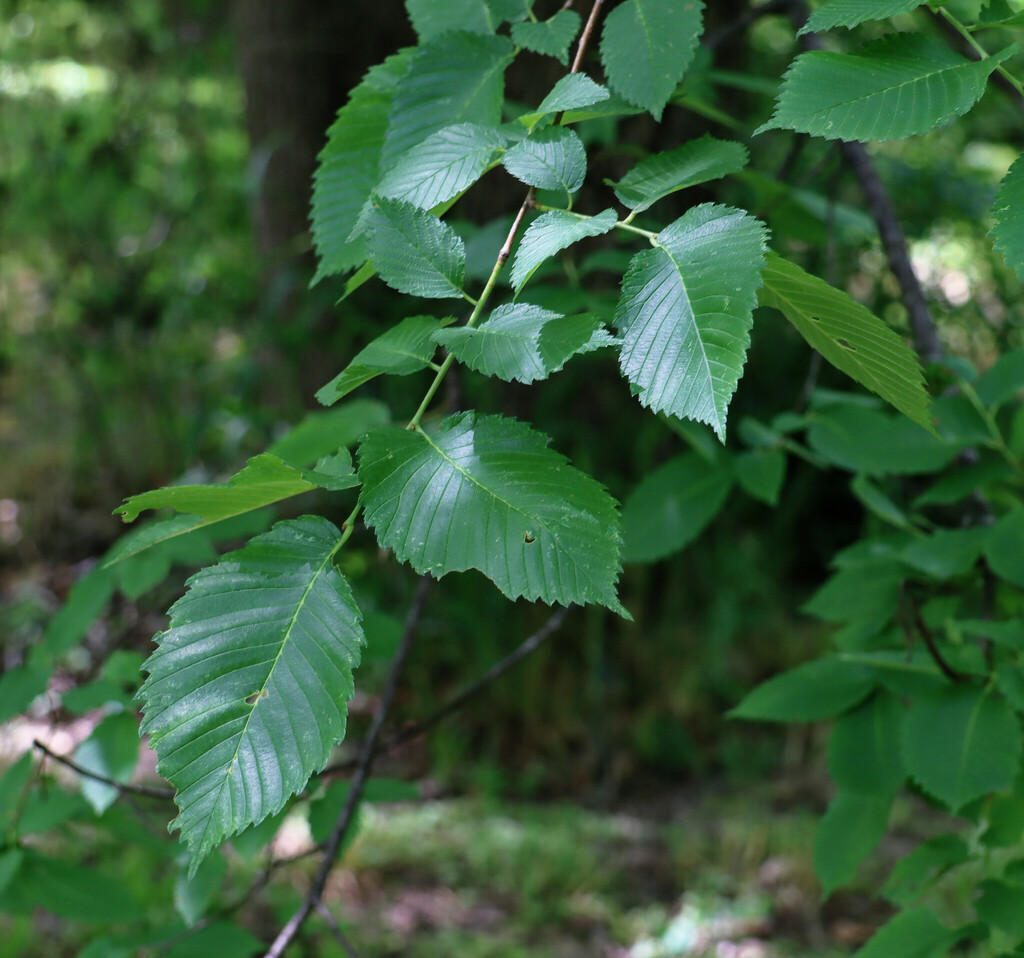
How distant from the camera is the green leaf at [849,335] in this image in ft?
1.55

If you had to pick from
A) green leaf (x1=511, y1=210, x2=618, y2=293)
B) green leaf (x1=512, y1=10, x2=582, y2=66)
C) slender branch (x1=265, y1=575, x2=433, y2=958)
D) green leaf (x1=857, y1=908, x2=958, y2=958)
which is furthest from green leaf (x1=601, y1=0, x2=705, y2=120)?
green leaf (x1=857, y1=908, x2=958, y2=958)

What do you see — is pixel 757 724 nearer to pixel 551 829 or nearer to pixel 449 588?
pixel 551 829

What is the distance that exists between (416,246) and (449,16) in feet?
0.76

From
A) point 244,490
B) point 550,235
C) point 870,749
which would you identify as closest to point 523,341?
point 550,235

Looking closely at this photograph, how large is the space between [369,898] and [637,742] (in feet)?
2.76

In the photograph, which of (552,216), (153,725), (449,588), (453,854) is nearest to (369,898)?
(453,854)

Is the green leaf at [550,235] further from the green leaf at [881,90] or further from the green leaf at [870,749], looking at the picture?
the green leaf at [870,749]

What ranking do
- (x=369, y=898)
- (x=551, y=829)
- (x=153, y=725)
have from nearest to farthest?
(x=153, y=725), (x=369, y=898), (x=551, y=829)

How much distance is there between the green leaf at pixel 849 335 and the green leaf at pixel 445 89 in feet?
0.73

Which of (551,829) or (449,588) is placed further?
(449,588)

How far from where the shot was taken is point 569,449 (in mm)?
2363

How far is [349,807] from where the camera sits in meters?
0.76

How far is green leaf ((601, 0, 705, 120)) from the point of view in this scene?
21.2 inches

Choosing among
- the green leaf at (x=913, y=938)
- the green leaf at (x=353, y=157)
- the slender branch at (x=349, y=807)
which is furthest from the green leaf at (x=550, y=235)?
the green leaf at (x=913, y=938)
